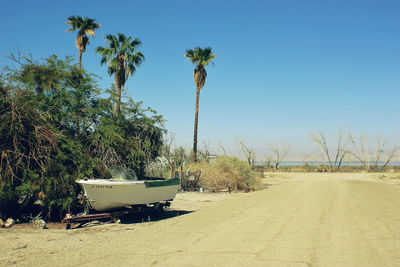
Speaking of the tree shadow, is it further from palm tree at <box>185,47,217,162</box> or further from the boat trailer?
palm tree at <box>185,47,217,162</box>

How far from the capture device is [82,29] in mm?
29000

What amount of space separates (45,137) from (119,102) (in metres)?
3.44

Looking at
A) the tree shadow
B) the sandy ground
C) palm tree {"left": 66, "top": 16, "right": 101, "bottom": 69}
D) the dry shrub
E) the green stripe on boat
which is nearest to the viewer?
the sandy ground

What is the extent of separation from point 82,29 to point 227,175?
1850 cm

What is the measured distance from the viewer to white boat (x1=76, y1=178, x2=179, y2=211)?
9016mm

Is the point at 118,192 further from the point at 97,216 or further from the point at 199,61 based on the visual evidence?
the point at 199,61

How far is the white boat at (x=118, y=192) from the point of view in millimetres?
9016

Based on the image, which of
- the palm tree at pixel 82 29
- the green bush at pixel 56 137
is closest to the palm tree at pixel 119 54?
the palm tree at pixel 82 29

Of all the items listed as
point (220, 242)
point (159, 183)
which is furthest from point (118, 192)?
point (220, 242)

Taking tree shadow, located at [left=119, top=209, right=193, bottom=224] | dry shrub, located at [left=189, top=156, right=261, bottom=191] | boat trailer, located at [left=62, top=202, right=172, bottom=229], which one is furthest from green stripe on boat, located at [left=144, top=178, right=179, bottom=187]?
dry shrub, located at [left=189, top=156, right=261, bottom=191]

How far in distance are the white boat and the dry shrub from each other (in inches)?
466

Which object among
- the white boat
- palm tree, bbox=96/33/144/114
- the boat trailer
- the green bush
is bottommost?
the boat trailer

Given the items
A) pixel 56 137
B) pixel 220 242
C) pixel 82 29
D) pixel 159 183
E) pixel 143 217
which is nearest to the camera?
pixel 220 242

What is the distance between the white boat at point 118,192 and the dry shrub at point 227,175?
1183 centimetres
